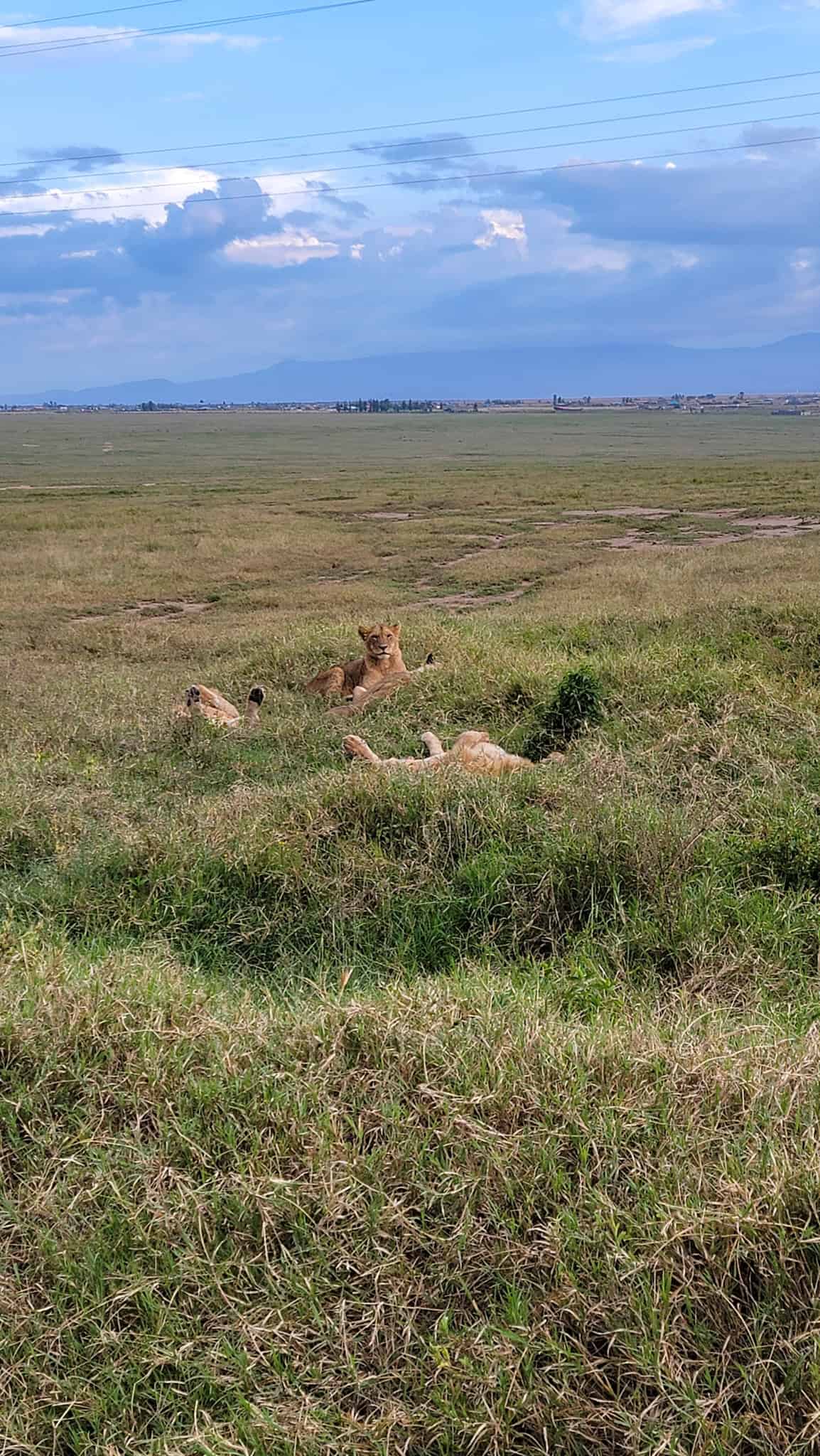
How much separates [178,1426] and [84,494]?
42.3m

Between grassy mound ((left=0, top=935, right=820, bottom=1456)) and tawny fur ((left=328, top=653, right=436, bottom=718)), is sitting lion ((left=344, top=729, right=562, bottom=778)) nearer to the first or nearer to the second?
tawny fur ((left=328, top=653, right=436, bottom=718))

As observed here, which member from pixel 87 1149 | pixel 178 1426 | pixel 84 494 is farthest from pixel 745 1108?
pixel 84 494

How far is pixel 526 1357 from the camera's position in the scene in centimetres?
246

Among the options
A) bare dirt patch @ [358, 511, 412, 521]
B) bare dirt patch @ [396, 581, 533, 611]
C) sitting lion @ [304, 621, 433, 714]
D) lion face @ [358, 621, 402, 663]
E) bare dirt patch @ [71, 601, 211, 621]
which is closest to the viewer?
sitting lion @ [304, 621, 433, 714]

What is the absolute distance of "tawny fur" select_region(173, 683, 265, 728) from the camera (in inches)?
344

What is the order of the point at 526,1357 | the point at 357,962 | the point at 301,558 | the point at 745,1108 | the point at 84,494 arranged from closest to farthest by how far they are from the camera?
1. the point at 526,1357
2. the point at 745,1108
3. the point at 357,962
4. the point at 301,558
5. the point at 84,494

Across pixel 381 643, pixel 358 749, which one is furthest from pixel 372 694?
pixel 358 749

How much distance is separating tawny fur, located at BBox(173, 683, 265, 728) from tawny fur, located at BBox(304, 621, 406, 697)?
0.65 metres

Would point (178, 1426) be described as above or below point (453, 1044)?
below

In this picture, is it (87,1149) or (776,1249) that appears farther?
(87,1149)

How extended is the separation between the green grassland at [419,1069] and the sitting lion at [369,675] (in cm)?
28

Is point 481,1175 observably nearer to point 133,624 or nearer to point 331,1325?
point 331,1325

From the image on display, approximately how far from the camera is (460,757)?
7.12 m

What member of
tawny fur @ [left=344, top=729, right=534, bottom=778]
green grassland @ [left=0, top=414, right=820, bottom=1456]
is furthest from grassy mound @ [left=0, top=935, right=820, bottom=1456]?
tawny fur @ [left=344, top=729, right=534, bottom=778]
